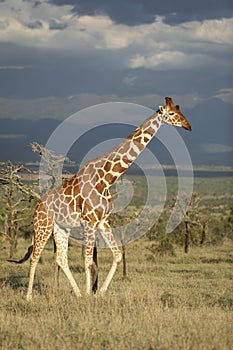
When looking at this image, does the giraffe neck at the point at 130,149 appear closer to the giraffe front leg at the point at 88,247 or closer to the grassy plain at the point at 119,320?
the giraffe front leg at the point at 88,247

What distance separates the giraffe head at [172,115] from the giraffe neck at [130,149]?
0.13 metres

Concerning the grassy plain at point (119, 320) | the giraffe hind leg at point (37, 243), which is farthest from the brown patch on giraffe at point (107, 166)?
the grassy plain at point (119, 320)

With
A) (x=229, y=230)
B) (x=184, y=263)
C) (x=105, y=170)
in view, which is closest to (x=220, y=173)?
(x=229, y=230)

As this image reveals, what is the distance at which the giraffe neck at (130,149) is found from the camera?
10.2 meters

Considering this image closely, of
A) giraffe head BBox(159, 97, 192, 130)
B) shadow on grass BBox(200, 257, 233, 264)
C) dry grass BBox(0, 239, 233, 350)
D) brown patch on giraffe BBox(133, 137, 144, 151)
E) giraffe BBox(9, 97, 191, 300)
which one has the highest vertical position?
giraffe head BBox(159, 97, 192, 130)

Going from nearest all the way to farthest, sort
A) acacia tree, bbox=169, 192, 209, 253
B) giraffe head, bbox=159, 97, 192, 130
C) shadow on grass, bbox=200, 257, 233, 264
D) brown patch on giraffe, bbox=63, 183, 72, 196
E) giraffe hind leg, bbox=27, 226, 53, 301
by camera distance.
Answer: giraffe head, bbox=159, 97, 192, 130 → brown patch on giraffe, bbox=63, 183, 72, 196 → giraffe hind leg, bbox=27, 226, 53, 301 → shadow on grass, bbox=200, 257, 233, 264 → acacia tree, bbox=169, 192, 209, 253

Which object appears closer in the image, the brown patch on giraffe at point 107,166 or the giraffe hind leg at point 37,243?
the brown patch on giraffe at point 107,166

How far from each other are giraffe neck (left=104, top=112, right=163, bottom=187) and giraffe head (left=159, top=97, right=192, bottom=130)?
0.13 metres

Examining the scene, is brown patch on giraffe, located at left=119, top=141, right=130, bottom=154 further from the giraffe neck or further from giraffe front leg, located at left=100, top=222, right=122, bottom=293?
giraffe front leg, located at left=100, top=222, right=122, bottom=293

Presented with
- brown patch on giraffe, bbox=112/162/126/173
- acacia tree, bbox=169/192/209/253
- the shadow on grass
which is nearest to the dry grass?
brown patch on giraffe, bbox=112/162/126/173

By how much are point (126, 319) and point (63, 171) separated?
639 cm

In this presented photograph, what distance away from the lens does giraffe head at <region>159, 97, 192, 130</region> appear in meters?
9.91

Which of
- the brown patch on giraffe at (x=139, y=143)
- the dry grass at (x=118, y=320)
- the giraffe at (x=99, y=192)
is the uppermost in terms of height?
the brown patch on giraffe at (x=139, y=143)

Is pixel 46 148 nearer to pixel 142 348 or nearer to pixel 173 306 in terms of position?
pixel 173 306
